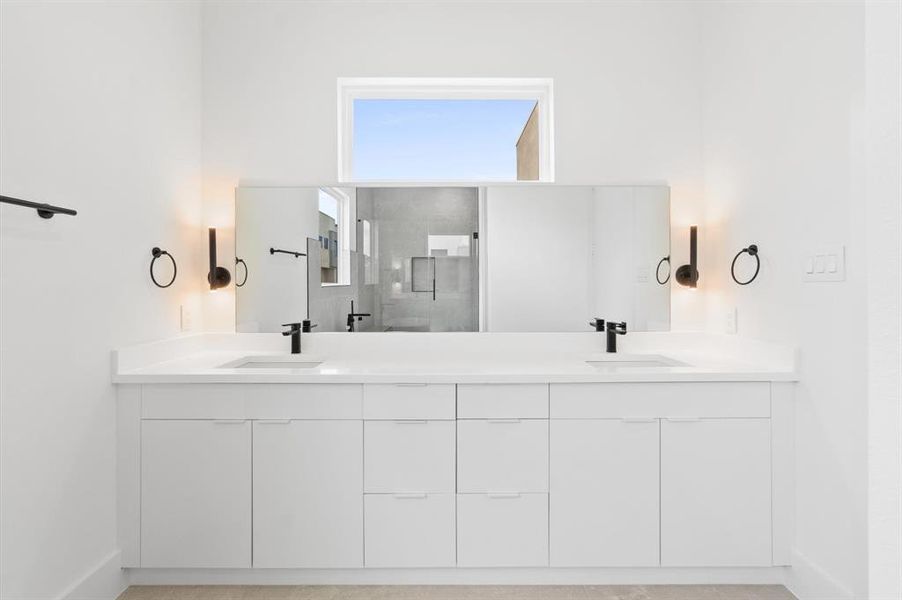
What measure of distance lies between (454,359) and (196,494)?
121cm

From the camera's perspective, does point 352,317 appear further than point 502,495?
Yes

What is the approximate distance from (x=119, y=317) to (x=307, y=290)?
852 mm

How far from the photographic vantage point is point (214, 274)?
8.58ft

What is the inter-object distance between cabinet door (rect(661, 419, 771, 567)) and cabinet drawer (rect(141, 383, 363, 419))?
1224 mm

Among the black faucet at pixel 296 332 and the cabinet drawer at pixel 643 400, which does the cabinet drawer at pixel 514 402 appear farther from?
the black faucet at pixel 296 332

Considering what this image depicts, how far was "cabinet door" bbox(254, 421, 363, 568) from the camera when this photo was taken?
2016mm

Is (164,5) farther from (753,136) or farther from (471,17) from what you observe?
(753,136)

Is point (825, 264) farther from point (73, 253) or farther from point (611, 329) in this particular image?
point (73, 253)

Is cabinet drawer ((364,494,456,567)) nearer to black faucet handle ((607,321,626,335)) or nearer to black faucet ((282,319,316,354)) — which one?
black faucet ((282,319,316,354))

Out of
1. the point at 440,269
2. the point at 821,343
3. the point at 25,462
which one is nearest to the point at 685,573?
the point at 821,343

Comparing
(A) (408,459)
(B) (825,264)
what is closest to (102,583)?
(A) (408,459)

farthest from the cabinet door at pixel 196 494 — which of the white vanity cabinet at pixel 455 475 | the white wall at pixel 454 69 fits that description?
the white wall at pixel 454 69

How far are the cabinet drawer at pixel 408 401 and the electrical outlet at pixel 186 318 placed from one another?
3.44 feet

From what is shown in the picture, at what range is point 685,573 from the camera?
206 cm
